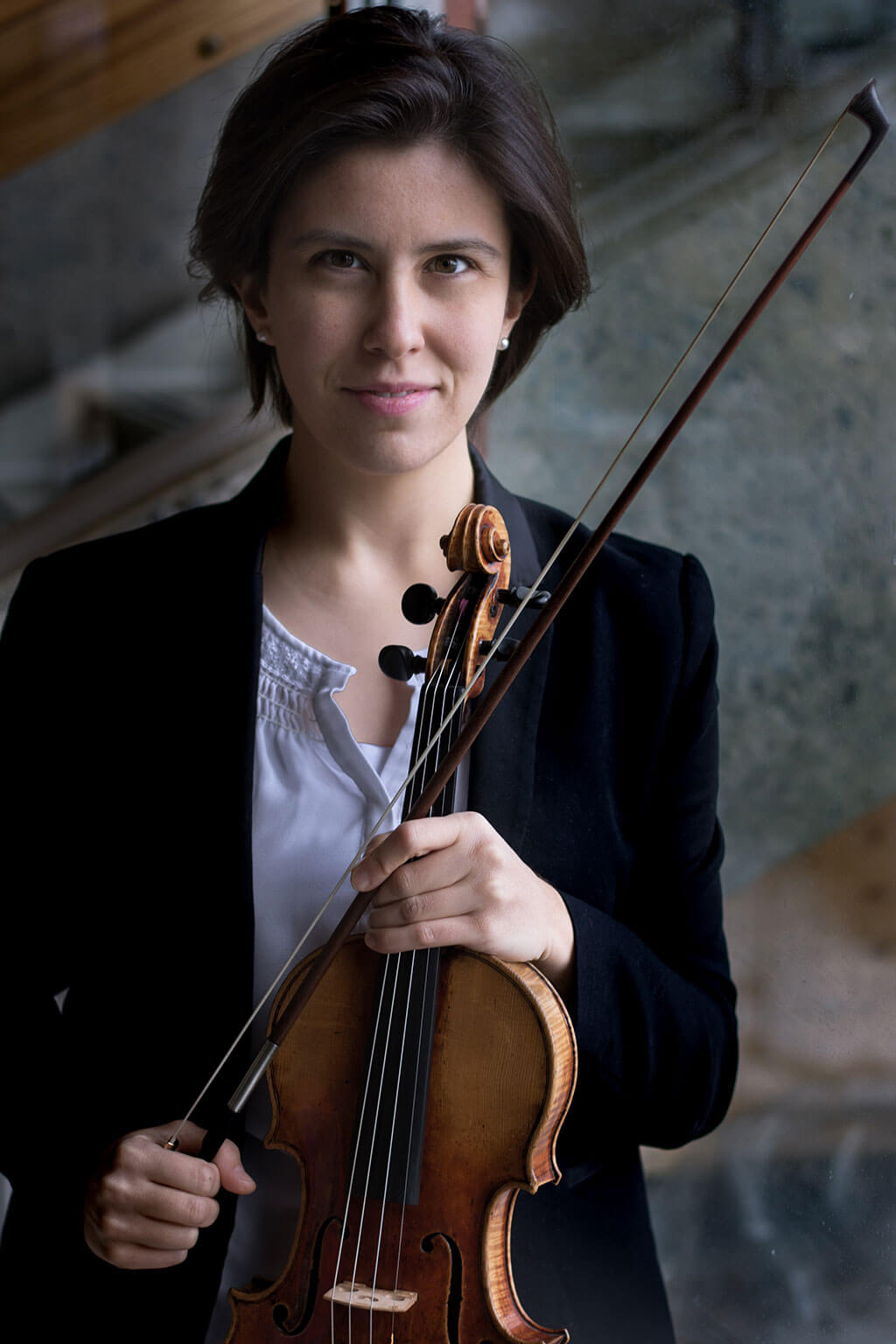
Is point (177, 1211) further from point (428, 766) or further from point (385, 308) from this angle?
point (385, 308)

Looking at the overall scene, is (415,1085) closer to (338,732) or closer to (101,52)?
(338,732)

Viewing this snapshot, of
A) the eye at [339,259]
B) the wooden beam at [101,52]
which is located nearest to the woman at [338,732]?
the eye at [339,259]

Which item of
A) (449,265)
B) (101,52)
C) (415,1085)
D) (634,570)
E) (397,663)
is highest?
(101,52)

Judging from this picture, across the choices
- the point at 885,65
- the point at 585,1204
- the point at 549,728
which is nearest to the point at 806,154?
the point at 885,65

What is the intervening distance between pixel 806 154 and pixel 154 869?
0.60 meters

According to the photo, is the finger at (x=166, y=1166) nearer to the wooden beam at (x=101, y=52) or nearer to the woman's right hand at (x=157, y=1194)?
the woman's right hand at (x=157, y=1194)

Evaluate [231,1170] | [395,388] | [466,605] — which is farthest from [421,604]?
[231,1170]

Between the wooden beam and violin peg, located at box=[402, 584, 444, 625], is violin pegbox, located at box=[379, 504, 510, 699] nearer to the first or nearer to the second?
violin peg, located at box=[402, 584, 444, 625]

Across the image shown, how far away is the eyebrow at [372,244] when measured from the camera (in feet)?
2.16

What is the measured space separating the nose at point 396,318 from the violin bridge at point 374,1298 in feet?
1.61

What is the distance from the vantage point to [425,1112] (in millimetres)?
620

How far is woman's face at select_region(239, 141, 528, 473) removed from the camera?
655 millimetres

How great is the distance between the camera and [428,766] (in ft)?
2.11

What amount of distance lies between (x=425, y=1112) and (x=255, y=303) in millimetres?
488
